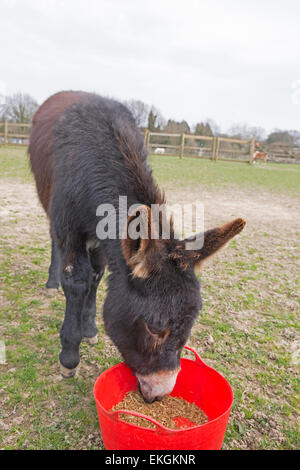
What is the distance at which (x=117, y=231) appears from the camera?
256 cm

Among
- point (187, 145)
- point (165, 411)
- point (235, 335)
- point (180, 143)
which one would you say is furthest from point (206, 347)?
point (187, 145)

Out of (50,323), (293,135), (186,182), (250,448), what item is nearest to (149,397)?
(250,448)

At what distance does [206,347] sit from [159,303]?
75.1 inches

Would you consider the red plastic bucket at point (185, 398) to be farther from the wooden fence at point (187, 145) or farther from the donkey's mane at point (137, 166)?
the wooden fence at point (187, 145)

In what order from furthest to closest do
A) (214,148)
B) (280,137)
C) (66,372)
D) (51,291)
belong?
(280,137)
(214,148)
(51,291)
(66,372)

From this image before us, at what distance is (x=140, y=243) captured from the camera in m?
2.05

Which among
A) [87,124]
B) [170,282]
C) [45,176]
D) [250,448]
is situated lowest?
[250,448]

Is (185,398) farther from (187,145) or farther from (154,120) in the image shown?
(154,120)

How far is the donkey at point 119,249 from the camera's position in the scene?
2.17 meters

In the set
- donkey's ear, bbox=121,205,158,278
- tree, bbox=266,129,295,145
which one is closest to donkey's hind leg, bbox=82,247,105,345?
donkey's ear, bbox=121,205,158,278

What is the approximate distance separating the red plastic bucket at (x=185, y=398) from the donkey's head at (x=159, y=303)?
28 cm
